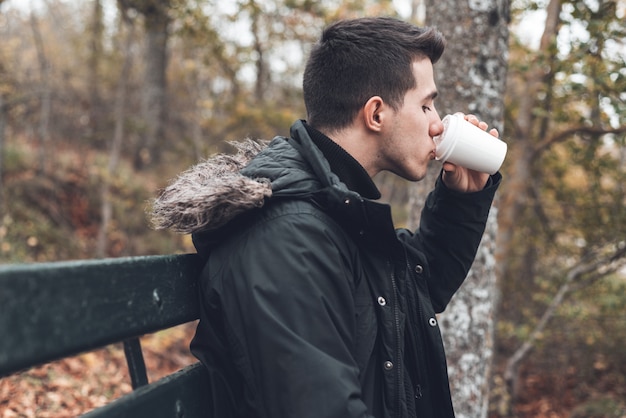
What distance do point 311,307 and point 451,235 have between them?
1.06 m

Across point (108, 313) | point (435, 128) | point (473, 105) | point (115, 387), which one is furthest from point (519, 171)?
point (108, 313)

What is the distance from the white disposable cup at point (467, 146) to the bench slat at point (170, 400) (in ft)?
3.51

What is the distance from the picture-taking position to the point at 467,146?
213 centimetres

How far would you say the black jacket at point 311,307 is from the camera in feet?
4.80

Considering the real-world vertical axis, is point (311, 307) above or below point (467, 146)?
below

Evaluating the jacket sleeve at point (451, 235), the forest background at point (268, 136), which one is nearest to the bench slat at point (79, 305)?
the jacket sleeve at point (451, 235)

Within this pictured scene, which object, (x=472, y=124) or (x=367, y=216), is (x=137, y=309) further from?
(x=472, y=124)

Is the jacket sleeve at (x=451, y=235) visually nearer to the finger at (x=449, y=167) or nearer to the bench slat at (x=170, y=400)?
the finger at (x=449, y=167)

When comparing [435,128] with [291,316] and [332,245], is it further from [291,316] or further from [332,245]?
[291,316]

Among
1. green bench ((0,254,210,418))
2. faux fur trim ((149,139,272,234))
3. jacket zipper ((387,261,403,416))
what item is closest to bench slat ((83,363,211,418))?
green bench ((0,254,210,418))

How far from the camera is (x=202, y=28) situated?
8320mm

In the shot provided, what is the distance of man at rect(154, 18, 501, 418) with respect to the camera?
149 centimetres

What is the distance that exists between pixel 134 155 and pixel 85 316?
1117 cm

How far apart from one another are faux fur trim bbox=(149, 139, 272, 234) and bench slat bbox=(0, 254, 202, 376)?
0.12 meters
